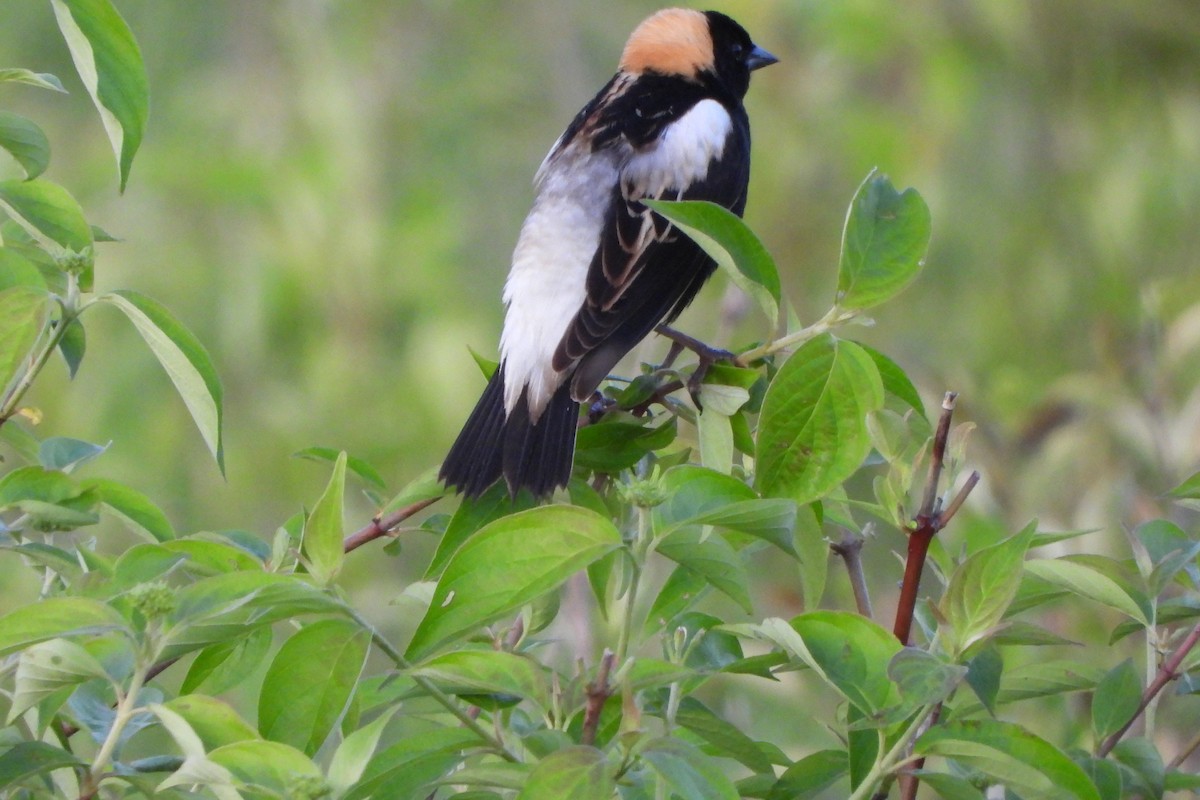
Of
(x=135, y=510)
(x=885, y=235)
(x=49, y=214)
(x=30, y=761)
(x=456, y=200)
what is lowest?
(x=30, y=761)

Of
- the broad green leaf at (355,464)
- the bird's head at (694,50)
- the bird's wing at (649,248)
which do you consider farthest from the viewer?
the bird's head at (694,50)

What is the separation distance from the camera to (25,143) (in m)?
1.03

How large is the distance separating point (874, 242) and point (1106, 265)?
4.33m

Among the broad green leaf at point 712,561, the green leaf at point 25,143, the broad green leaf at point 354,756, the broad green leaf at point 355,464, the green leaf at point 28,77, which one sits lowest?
the broad green leaf at point 354,756

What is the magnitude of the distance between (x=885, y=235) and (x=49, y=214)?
25.1 inches

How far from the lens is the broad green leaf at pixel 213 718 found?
30.2 inches

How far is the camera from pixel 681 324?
4715 millimetres

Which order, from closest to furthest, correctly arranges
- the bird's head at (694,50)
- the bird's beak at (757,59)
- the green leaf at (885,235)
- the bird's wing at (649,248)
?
1. the green leaf at (885,235)
2. the bird's wing at (649,248)
3. the bird's head at (694,50)
4. the bird's beak at (757,59)

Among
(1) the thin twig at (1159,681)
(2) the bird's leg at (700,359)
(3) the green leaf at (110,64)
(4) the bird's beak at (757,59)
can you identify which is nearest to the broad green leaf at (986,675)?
(1) the thin twig at (1159,681)

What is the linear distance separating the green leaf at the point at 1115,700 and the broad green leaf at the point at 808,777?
0.21 meters

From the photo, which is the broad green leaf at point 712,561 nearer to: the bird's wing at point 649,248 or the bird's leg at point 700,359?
the bird's leg at point 700,359

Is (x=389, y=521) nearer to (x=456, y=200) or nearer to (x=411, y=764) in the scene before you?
(x=411, y=764)

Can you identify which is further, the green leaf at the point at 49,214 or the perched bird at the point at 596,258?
the perched bird at the point at 596,258

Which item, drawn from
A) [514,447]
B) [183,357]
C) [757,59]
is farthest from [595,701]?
[757,59]
